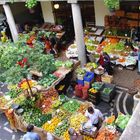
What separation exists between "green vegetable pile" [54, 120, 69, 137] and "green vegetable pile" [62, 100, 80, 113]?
72 cm

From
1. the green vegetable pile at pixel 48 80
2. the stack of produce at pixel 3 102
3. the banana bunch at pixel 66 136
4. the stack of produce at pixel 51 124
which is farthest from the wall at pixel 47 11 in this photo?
the banana bunch at pixel 66 136

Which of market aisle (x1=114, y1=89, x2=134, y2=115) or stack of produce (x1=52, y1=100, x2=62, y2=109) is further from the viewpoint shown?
market aisle (x1=114, y1=89, x2=134, y2=115)

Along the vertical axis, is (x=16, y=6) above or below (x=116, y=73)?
above

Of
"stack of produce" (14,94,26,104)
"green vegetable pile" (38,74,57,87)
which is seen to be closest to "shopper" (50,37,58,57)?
"green vegetable pile" (38,74,57,87)

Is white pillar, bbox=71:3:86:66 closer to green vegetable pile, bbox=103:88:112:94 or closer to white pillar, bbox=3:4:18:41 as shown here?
green vegetable pile, bbox=103:88:112:94

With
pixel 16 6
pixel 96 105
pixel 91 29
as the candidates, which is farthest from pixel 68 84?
pixel 16 6

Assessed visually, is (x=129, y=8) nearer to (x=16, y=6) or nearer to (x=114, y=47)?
(x=114, y=47)

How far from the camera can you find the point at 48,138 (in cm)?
926

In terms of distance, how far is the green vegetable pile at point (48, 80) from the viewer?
39.6ft

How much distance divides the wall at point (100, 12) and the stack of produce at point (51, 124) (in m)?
9.47

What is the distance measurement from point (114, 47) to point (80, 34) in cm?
282

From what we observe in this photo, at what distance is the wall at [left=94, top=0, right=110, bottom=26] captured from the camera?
17.0 metres

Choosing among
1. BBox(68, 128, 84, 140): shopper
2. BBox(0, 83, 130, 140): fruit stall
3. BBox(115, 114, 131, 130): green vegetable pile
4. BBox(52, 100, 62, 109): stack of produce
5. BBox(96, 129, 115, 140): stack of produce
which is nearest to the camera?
BBox(68, 128, 84, 140): shopper

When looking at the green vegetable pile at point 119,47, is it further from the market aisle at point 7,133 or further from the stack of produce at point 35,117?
the market aisle at point 7,133
